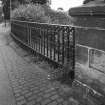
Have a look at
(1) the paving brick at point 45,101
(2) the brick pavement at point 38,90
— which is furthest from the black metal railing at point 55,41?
Result: (1) the paving brick at point 45,101

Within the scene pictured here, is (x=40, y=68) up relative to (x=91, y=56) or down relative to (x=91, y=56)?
down

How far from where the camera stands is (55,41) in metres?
4.48

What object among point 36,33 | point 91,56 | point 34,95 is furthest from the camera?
point 36,33

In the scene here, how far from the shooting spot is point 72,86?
124 inches

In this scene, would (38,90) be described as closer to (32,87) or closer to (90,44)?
(32,87)

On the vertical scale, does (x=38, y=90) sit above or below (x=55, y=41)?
below

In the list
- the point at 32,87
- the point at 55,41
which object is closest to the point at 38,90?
the point at 32,87

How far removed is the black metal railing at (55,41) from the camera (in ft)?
11.9

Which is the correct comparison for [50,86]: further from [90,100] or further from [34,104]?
[90,100]

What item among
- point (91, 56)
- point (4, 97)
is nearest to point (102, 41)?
point (91, 56)

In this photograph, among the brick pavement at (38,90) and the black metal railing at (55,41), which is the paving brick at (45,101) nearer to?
the brick pavement at (38,90)

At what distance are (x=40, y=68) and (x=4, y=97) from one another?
5.67ft

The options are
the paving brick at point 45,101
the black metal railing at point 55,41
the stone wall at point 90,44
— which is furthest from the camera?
the black metal railing at point 55,41

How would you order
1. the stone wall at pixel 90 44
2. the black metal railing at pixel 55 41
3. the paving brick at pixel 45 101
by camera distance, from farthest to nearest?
the black metal railing at pixel 55 41
the paving brick at pixel 45 101
the stone wall at pixel 90 44
